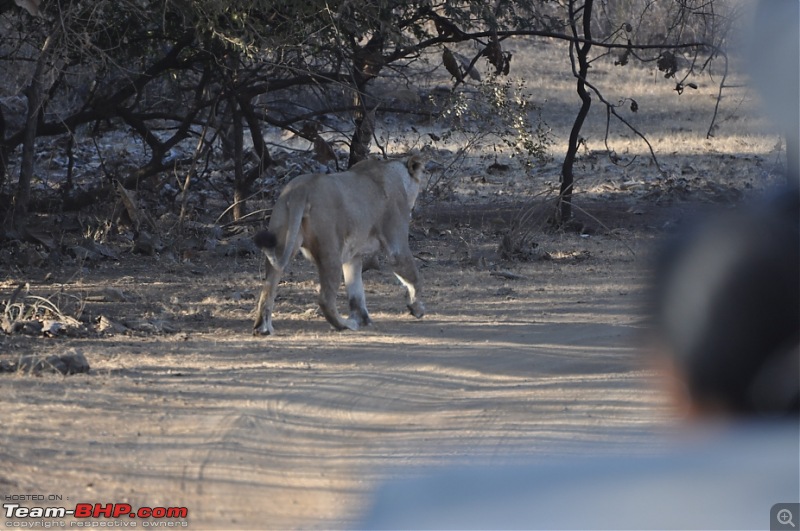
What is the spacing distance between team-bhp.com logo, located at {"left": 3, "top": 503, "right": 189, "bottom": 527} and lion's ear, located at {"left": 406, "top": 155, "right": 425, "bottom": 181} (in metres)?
5.64

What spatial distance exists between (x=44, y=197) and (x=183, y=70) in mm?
2447

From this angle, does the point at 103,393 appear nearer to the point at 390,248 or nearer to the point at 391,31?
the point at 390,248

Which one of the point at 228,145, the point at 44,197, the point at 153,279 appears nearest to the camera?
the point at 153,279

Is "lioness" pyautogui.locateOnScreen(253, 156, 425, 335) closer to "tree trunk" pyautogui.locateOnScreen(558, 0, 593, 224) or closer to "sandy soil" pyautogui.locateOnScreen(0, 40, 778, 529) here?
"sandy soil" pyautogui.locateOnScreen(0, 40, 778, 529)

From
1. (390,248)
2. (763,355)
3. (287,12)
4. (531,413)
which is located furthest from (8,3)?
(763,355)

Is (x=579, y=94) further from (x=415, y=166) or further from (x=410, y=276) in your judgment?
(x=410, y=276)

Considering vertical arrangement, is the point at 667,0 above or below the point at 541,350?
above

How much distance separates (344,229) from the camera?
8.48m

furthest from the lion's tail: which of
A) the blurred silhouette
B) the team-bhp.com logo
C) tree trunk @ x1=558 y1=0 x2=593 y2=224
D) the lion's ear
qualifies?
tree trunk @ x1=558 y1=0 x2=593 y2=224

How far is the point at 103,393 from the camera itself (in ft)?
19.3

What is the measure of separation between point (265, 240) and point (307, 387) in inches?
74.4

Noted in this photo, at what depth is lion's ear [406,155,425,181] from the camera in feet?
31.0

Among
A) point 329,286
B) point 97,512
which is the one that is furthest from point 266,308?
point 97,512

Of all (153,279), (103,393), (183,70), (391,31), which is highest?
(391,31)
